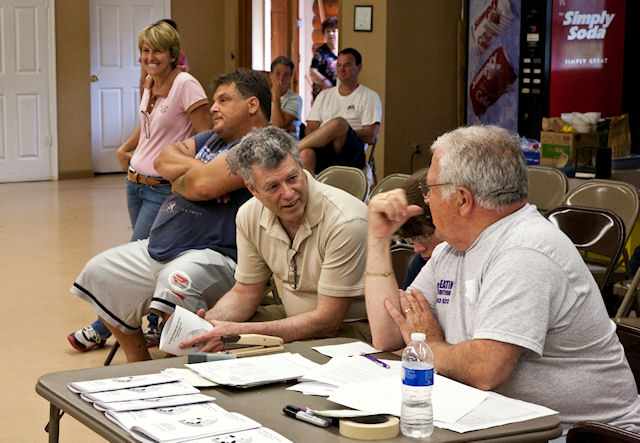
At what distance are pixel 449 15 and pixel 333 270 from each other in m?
7.06

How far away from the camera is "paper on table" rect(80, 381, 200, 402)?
2.07 metres

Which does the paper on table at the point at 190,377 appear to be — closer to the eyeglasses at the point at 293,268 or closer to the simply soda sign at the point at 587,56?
the eyeglasses at the point at 293,268

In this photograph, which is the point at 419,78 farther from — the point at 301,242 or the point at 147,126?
the point at 301,242

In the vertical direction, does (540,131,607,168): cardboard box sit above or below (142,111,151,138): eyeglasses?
below

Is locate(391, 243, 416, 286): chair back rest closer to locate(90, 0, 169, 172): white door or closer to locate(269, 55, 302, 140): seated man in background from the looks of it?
locate(269, 55, 302, 140): seated man in background

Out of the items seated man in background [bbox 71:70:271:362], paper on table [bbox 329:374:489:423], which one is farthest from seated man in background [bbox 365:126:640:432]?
seated man in background [bbox 71:70:271:362]

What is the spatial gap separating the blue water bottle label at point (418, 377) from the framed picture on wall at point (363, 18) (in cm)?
785

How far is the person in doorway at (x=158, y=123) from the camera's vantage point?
4.80 m

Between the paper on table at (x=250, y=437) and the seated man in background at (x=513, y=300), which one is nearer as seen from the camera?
the paper on table at (x=250, y=437)

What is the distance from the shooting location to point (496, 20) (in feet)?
30.1

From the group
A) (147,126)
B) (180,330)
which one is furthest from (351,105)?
(180,330)

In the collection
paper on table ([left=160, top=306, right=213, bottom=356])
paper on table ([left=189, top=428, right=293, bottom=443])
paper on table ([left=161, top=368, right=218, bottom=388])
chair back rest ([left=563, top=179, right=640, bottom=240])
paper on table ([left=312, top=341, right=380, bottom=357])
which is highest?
chair back rest ([left=563, top=179, right=640, bottom=240])

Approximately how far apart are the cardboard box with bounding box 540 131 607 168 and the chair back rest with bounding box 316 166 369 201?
2.05 m

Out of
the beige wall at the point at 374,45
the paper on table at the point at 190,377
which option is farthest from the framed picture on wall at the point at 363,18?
the paper on table at the point at 190,377
